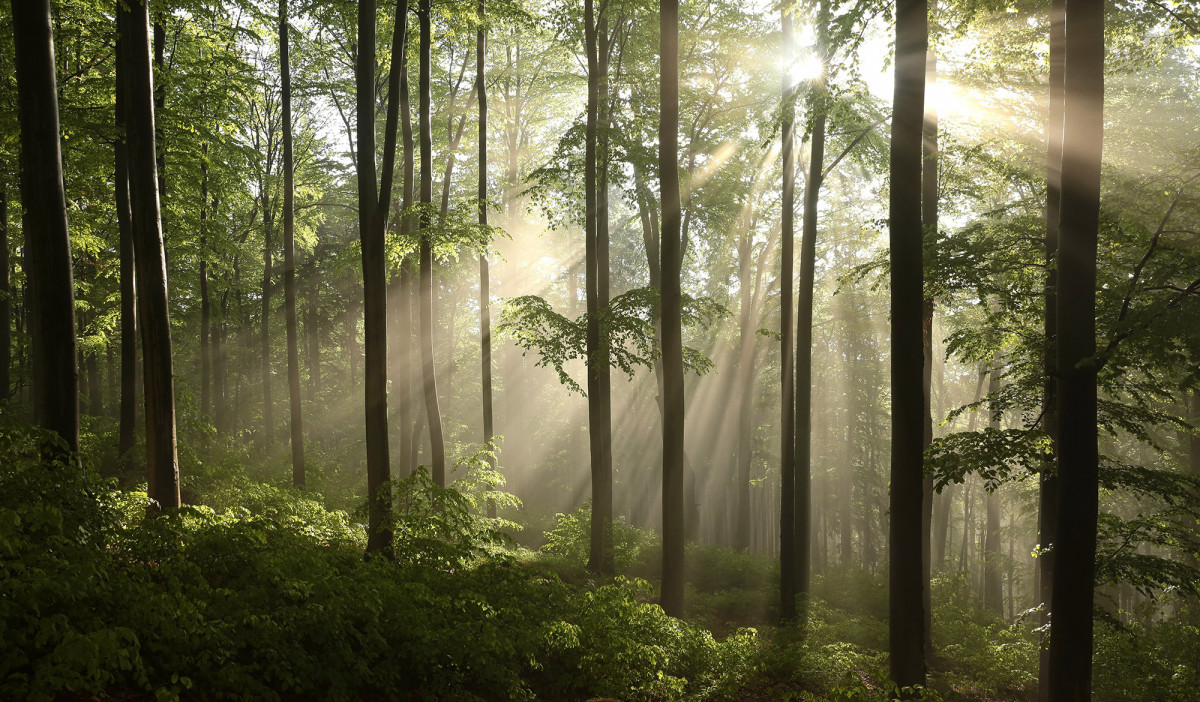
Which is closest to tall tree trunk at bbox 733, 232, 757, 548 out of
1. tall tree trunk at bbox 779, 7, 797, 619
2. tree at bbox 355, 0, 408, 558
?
tall tree trunk at bbox 779, 7, 797, 619

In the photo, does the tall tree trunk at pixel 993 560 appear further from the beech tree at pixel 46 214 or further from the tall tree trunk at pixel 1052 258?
the beech tree at pixel 46 214

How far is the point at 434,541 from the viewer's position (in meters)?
8.22

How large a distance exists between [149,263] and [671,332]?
7.39 metres

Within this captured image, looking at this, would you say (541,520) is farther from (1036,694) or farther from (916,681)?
(916,681)

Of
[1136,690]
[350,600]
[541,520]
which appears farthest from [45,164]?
[541,520]

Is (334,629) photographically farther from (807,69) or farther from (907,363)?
(807,69)

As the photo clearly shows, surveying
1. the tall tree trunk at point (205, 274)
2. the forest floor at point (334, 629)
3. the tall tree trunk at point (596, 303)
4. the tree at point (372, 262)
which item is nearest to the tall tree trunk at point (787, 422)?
the forest floor at point (334, 629)

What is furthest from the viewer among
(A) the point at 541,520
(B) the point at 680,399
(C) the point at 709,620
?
(A) the point at 541,520

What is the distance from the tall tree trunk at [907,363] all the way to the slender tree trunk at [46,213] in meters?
8.81

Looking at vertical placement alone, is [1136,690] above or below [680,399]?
below

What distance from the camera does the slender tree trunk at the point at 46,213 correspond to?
263 inches

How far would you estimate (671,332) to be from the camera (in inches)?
404

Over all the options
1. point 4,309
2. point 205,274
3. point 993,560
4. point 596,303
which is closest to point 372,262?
point 596,303

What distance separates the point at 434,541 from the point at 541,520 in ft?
61.8
